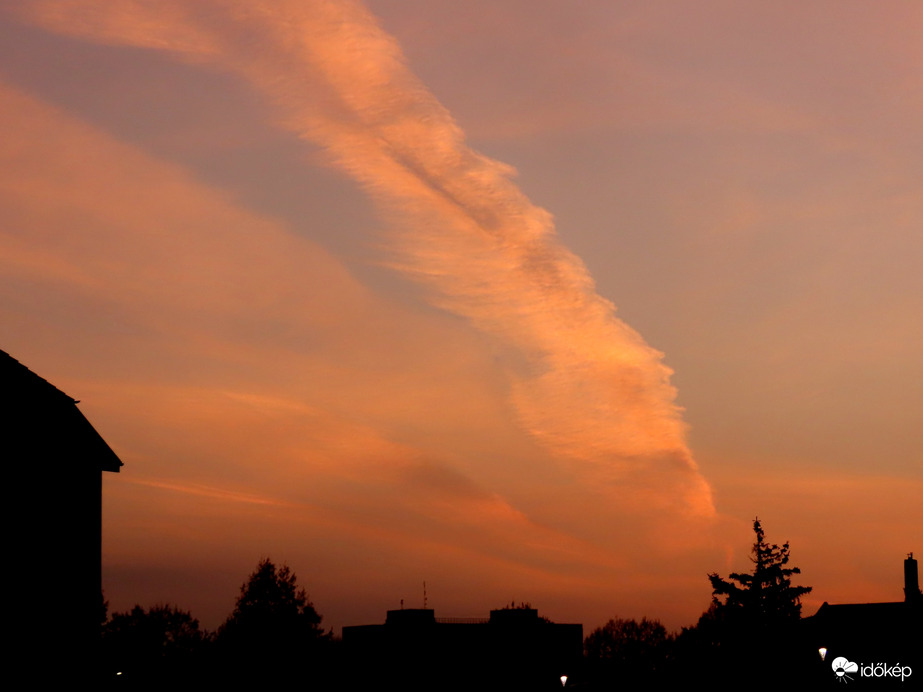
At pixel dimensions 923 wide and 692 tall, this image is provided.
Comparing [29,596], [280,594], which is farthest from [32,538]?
[280,594]

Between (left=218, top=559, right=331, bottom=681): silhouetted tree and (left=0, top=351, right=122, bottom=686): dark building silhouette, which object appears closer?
(left=0, top=351, right=122, bottom=686): dark building silhouette

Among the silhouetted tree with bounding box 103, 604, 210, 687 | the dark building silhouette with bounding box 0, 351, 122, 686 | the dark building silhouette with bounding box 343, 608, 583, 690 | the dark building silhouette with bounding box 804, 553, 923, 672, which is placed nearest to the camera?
the dark building silhouette with bounding box 0, 351, 122, 686

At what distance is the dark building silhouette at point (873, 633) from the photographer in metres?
91.6

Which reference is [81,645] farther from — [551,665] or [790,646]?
[551,665]

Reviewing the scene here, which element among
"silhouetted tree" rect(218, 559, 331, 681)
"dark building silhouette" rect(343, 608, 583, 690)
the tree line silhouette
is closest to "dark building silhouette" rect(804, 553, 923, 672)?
the tree line silhouette

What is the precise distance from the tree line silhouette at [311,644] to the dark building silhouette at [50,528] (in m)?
45.0

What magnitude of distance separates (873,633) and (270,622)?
7174 centimetres

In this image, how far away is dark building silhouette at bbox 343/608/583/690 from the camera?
4830 inches

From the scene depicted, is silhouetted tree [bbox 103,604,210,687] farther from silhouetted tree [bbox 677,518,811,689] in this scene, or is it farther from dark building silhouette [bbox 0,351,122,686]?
dark building silhouette [bbox 0,351,122,686]

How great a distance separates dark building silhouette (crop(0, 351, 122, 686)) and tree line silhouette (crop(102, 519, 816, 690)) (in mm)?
44995

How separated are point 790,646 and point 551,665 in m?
32.8

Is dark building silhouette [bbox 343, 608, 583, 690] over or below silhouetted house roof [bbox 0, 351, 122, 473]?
below

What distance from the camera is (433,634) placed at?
126 meters

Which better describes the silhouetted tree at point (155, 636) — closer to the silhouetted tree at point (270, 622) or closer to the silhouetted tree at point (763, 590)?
the silhouetted tree at point (270, 622)
